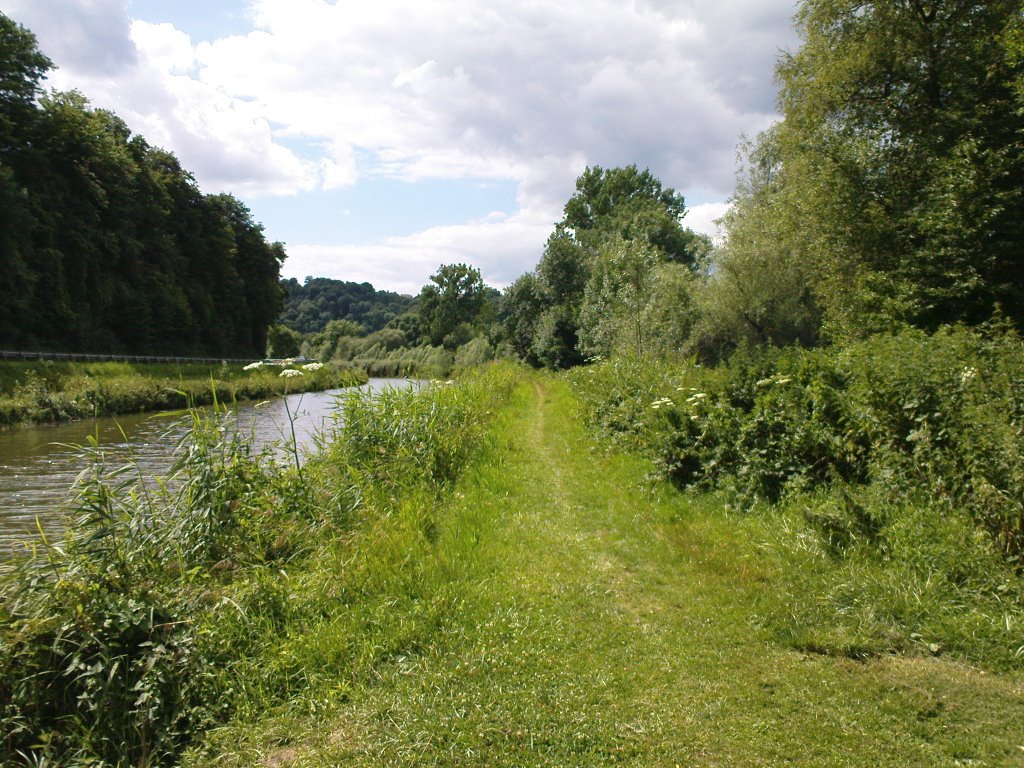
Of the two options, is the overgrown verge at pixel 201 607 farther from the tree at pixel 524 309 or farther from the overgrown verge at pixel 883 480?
the tree at pixel 524 309

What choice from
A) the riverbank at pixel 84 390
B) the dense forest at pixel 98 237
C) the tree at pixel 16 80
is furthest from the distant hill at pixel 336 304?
the riverbank at pixel 84 390

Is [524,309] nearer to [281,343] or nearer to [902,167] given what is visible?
[902,167]

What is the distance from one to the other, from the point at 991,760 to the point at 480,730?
2.57 metres

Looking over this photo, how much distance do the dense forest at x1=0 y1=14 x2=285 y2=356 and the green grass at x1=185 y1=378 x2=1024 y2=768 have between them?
3898 centimetres

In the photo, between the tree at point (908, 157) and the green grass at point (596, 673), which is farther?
the tree at point (908, 157)

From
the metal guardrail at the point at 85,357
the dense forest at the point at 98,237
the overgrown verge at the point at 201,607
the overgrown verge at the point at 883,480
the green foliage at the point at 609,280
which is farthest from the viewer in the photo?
the dense forest at the point at 98,237

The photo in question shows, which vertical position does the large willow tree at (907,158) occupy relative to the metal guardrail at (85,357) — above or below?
above

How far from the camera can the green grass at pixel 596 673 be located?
133 inches

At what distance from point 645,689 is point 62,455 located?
2061cm

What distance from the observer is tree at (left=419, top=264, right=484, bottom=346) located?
91312mm

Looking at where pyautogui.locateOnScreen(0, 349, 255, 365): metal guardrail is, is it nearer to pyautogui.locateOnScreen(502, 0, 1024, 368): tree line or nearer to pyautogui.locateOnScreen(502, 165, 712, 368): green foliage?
pyautogui.locateOnScreen(502, 165, 712, 368): green foliage

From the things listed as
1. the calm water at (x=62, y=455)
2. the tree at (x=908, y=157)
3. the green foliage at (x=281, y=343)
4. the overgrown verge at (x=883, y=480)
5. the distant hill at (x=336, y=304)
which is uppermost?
the distant hill at (x=336, y=304)

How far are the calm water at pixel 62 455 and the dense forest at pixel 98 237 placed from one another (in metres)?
17.2

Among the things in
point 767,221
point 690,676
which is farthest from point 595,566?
point 767,221
